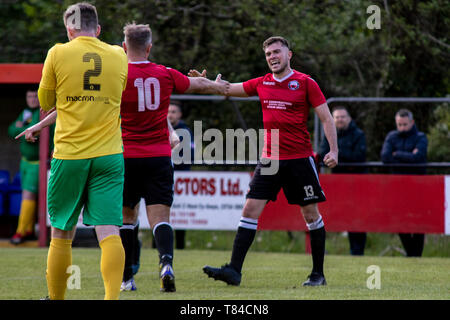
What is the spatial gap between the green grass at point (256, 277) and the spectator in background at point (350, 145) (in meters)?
1.01

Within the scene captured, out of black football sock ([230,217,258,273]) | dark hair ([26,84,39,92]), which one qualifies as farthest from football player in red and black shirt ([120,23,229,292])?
dark hair ([26,84,39,92])

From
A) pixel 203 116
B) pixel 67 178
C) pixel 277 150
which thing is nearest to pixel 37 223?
pixel 203 116

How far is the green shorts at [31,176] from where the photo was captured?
41.9 ft

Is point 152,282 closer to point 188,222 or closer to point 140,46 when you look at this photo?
point 140,46

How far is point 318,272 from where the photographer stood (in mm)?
7562

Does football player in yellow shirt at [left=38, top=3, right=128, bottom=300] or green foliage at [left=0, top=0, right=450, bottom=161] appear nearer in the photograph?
football player in yellow shirt at [left=38, top=3, right=128, bottom=300]

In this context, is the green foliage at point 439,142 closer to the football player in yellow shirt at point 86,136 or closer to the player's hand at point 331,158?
the player's hand at point 331,158

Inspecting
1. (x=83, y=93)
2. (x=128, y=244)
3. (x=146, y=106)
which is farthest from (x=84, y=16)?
(x=128, y=244)

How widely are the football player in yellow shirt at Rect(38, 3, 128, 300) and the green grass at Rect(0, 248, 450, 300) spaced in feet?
3.75

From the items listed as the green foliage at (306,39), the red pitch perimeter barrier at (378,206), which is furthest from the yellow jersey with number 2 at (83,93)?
the green foliage at (306,39)

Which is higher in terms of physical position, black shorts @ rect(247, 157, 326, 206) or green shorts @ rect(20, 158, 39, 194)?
black shorts @ rect(247, 157, 326, 206)

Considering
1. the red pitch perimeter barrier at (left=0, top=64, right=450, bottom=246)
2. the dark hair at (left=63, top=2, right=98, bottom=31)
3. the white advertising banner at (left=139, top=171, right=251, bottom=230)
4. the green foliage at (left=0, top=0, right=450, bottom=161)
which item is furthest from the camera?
the green foliage at (left=0, top=0, right=450, bottom=161)

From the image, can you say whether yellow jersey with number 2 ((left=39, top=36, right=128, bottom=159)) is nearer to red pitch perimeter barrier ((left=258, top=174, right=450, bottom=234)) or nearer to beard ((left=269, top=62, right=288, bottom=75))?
beard ((left=269, top=62, right=288, bottom=75))

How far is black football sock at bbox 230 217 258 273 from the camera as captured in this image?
7.47m
